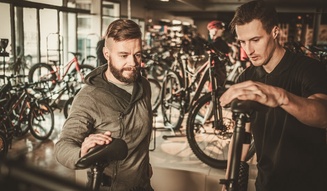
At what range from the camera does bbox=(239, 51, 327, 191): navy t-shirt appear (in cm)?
141

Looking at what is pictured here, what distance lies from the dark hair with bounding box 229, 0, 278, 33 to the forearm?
39cm

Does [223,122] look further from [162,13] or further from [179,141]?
[162,13]

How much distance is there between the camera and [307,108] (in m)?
1.18

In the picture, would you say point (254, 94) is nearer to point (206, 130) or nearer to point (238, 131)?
point (238, 131)

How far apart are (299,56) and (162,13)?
1752 centimetres

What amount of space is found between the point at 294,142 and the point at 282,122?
9 centimetres

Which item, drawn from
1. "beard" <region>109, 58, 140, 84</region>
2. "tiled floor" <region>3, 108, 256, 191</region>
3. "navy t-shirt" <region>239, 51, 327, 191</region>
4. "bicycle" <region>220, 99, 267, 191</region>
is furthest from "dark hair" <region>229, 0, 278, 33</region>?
"tiled floor" <region>3, 108, 256, 191</region>

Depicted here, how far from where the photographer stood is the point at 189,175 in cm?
309

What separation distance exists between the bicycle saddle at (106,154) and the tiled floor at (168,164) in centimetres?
148

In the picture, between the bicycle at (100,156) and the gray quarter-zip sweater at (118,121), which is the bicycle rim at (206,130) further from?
the bicycle at (100,156)

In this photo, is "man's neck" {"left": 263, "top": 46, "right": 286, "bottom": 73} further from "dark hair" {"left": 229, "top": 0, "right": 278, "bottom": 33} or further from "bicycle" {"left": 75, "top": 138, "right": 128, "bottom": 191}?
"bicycle" {"left": 75, "top": 138, "right": 128, "bottom": 191}

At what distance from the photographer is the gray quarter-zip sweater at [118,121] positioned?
1.51 m

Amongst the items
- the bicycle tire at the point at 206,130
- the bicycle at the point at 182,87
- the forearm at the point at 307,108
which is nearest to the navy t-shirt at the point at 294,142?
the forearm at the point at 307,108

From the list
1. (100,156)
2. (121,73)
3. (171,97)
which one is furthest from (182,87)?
(100,156)
